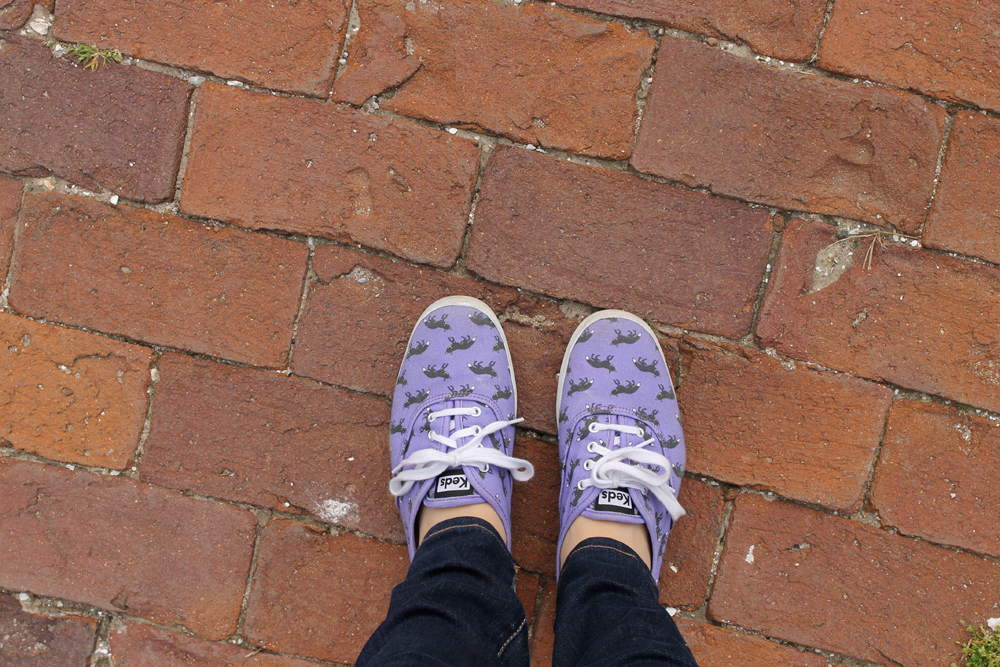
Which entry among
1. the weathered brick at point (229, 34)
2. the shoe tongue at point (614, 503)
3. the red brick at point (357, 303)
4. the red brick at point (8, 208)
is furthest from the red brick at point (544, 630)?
the red brick at point (8, 208)

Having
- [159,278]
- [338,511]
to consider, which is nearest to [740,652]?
[338,511]

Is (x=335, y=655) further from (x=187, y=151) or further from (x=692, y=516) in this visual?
(x=187, y=151)

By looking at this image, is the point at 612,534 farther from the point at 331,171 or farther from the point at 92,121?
the point at 92,121

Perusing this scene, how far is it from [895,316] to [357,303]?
1534 mm

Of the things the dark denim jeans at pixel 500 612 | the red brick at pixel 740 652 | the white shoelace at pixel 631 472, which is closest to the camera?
the dark denim jeans at pixel 500 612

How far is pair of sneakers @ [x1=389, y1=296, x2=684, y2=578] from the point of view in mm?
1659

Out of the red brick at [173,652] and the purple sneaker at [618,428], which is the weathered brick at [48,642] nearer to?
the red brick at [173,652]

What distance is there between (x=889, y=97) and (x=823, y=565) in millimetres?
1340

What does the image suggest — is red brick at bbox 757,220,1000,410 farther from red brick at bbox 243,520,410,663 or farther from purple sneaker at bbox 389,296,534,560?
red brick at bbox 243,520,410,663

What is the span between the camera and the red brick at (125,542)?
1768 millimetres

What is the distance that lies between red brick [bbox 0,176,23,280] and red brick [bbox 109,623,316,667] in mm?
1163

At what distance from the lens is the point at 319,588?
1.76 meters

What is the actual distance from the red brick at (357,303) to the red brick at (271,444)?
0.09 meters

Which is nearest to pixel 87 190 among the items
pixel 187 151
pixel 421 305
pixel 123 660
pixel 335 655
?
pixel 187 151
